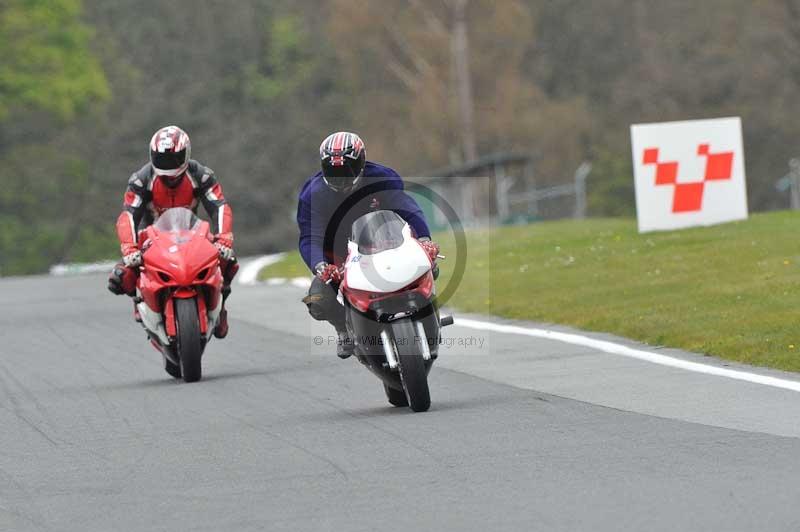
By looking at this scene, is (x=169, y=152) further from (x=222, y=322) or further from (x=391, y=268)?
(x=391, y=268)

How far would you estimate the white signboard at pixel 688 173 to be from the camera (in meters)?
21.7

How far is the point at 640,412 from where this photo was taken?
9.96 metres

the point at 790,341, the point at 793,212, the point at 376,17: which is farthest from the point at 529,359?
the point at 376,17

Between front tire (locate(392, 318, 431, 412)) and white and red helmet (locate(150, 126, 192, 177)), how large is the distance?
3.72 metres

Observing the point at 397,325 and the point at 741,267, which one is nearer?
the point at 397,325

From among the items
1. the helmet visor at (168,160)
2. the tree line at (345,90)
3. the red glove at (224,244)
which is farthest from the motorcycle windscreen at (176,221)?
the tree line at (345,90)

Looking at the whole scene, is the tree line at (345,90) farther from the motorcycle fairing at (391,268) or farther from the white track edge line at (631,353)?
the motorcycle fairing at (391,268)

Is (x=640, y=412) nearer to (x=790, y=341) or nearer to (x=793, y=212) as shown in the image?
(x=790, y=341)

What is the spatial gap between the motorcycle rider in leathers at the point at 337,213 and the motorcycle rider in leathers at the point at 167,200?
2.32 metres

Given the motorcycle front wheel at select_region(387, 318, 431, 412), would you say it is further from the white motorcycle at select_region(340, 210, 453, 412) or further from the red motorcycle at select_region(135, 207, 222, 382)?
the red motorcycle at select_region(135, 207, 222, 382)

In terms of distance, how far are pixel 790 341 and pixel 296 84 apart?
225 feet

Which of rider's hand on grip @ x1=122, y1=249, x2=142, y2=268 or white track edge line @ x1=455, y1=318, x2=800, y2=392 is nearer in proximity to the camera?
white track edge line @ x1=455, y1=318, x2=800, y2=392

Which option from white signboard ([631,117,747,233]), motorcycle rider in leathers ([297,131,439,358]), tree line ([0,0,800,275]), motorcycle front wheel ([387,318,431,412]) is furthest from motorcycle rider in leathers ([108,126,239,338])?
tree line ([0,0,800,275])

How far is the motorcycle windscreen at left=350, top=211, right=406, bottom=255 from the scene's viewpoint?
10.5 metres
